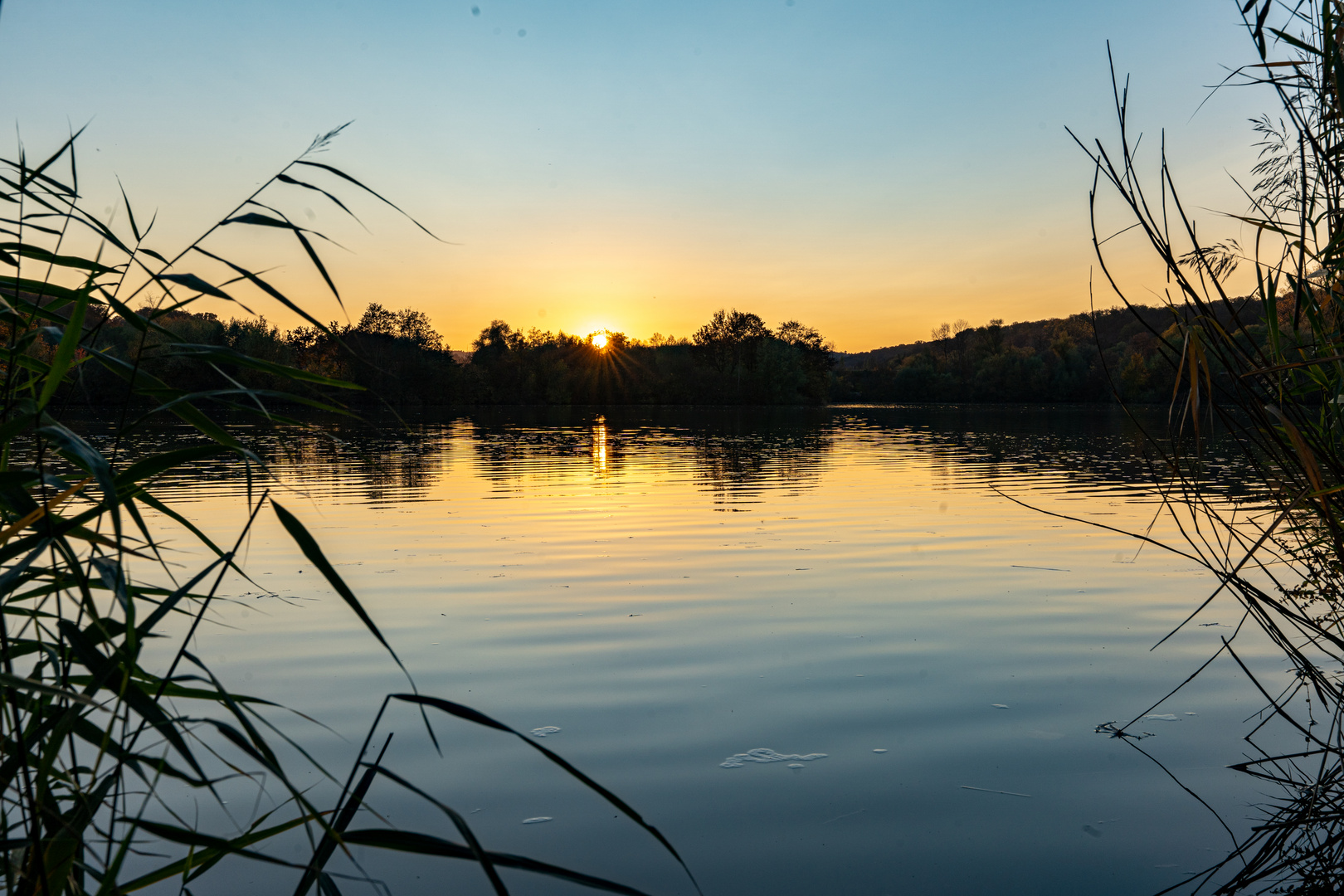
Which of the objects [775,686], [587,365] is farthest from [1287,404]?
[587,365]

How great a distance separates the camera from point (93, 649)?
6.36 feet

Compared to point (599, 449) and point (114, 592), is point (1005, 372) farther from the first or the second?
point (114, 592)

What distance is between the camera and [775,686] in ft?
17.7

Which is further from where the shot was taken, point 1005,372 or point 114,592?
point 1005,372

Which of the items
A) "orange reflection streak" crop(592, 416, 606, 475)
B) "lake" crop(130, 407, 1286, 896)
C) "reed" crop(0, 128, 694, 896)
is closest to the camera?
"reed" crop(0, 128, 694, 896)

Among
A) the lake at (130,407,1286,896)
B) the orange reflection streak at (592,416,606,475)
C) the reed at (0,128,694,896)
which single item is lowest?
the lake at (130,407,1286,896)

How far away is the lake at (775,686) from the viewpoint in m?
3.53

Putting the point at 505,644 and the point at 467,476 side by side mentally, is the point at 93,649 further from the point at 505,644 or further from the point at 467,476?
the point at 467,476

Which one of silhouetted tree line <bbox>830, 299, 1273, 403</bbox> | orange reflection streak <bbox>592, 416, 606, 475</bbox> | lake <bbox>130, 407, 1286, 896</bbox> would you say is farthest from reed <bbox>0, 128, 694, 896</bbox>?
silhouetted tree line <bbox>830, 299, 1273, 403</bbox>

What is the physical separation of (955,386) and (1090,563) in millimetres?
97496

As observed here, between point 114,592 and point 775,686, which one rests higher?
point 114,592

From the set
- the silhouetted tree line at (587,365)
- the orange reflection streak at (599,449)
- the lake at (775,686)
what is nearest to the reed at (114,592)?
the lake at (775,686)

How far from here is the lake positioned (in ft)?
11.6

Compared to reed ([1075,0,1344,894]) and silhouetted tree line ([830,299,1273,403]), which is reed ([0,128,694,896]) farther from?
silhouetted tree line ([830,299,1273,403])
